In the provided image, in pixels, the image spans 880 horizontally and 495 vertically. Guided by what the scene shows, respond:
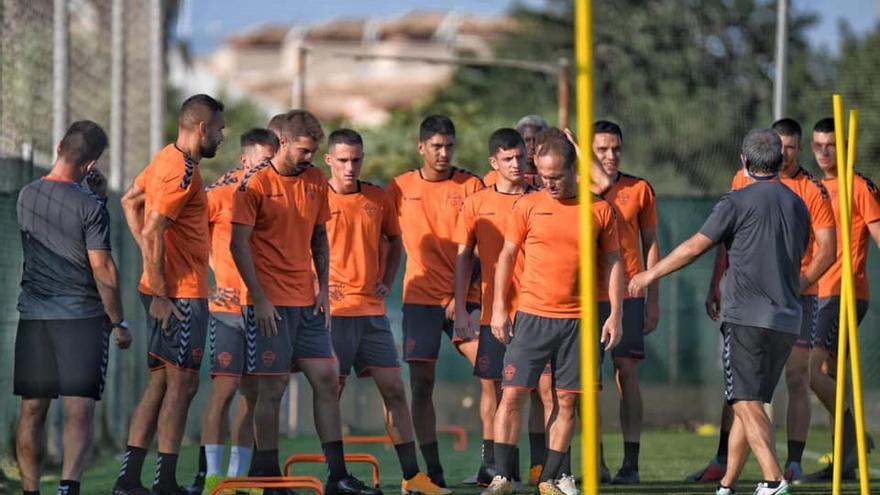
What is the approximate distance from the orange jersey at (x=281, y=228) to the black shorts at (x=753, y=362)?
2576mm

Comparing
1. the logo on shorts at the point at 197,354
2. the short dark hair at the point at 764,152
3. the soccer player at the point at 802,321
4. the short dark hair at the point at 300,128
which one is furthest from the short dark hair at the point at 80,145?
the soccer player at the point at 802,321

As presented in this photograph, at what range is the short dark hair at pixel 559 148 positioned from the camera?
9.12 metres

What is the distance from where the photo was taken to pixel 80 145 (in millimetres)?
8750

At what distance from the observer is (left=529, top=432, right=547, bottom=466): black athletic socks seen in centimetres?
1060

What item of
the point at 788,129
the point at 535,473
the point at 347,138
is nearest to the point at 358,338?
the point at 347,138

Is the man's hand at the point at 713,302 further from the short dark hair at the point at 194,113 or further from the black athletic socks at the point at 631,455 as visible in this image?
the short dark hair at the point at 194,113

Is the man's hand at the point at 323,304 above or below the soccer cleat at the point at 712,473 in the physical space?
above

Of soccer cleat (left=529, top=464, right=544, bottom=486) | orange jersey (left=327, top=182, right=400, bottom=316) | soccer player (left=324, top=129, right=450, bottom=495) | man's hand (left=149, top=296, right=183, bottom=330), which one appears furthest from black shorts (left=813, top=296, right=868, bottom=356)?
man's hand (left=149, top=296, right=183, bottom=330)

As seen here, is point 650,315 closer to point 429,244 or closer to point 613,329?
point 429,244

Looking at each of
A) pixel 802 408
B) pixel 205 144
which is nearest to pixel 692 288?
pixel 802 408

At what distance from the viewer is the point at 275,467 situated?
9633mm

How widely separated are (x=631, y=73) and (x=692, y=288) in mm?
16408

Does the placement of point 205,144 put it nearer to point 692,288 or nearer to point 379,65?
point 692,288

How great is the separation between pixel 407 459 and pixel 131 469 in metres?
1.83
